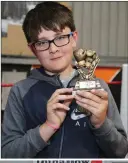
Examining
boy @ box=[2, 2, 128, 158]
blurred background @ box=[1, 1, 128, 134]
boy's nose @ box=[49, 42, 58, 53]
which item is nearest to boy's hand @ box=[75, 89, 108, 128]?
boy @ box=[2, 2, 128, 158]

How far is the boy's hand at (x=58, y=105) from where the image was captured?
0.61 meters

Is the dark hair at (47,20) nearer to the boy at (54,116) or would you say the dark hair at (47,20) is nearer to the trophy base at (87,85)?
the boy at (54,116)

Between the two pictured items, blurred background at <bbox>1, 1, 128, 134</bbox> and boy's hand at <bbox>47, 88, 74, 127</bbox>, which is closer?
boy's hand at <bbox>47, 88, 74, 127</bbox>

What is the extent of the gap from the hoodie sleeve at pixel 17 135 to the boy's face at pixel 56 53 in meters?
0.10

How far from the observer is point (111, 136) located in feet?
2.11

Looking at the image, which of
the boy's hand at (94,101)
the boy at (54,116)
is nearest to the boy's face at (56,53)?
the boy at (54,116)

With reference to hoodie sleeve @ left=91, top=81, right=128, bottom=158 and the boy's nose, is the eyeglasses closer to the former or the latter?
the boy's nose

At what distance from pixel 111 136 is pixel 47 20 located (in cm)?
32

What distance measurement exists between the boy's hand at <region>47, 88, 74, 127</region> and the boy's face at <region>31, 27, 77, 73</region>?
0.08 metres

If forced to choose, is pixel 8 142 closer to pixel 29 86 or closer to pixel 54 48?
pixel 29 86

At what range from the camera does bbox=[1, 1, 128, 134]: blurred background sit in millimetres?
1424

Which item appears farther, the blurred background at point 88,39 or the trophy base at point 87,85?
the blurred background at point 88,39

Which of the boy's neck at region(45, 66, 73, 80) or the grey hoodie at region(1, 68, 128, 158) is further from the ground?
the boy's neck at region(45, 66, 73, 80)

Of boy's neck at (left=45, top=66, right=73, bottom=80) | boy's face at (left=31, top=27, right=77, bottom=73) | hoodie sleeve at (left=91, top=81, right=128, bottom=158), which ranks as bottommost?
hoodie sleeve at (left=91, top=81, right=128, bottom=158)
